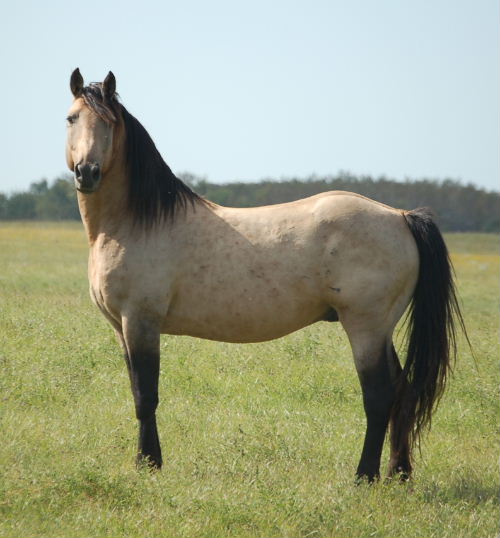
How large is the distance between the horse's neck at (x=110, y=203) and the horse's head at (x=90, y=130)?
0.45ft

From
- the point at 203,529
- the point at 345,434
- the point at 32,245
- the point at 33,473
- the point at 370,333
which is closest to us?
the point at 203,529

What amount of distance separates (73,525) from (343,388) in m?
4.03

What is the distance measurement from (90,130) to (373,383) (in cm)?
269

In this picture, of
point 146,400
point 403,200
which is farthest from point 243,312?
point 403,200

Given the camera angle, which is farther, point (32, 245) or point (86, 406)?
point (32, 245)

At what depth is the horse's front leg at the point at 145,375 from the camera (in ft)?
17.8

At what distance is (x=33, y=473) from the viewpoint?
488 centimetres

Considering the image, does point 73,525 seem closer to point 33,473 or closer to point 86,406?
point 33,473

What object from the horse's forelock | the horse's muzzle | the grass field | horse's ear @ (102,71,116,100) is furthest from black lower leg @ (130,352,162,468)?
horse's ear @ (102,71,116,100)

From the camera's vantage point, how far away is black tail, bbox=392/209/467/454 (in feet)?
18.1

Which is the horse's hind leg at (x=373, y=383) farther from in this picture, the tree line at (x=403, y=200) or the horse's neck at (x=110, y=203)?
the tree line at (x=403, y=200)

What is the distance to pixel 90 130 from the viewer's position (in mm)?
5285

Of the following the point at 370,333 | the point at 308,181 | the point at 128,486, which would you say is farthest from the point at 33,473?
the point at 308,181

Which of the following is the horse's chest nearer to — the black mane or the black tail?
the black mane
